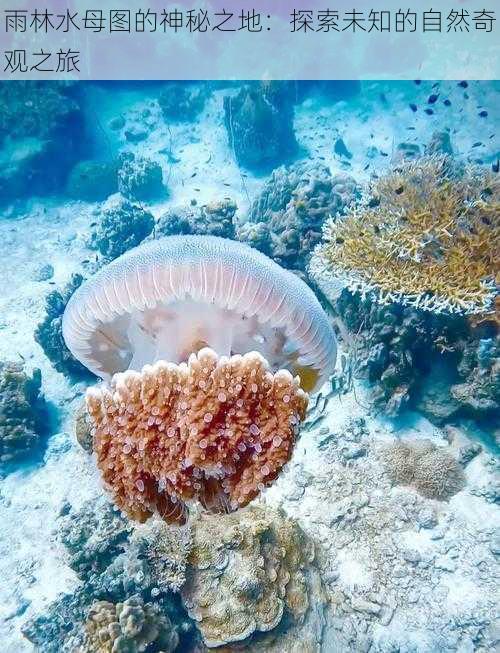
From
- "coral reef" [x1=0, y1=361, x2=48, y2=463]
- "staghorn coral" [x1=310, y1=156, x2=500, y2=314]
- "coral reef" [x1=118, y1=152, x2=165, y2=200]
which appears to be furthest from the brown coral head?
"coral reef" [x1=118, y1=152, x2=165, y2=200]

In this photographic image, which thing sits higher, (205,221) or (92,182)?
(205,221)

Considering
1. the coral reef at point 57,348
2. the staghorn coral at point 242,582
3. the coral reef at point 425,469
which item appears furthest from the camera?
the coral reef at point 57,348

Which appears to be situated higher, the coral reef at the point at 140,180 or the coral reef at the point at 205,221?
the coral reef at the point at 205,221

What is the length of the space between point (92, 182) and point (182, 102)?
542 cm

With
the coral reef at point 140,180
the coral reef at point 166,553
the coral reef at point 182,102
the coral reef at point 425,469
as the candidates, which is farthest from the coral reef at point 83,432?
the coral reef at point 182,102

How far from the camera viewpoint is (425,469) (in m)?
5.33

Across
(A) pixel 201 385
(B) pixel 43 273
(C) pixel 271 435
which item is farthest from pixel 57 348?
(C) pixel 271 435

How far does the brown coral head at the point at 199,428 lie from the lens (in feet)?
7.70

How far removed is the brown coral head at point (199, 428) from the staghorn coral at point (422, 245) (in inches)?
132

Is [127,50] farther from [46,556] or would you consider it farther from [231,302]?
[231,302]

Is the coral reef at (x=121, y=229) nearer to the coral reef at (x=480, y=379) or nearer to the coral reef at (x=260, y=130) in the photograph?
the coral reef at (x=260, y=130)

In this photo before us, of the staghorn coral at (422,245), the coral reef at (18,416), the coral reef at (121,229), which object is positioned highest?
the staghorn coral at (422,245)

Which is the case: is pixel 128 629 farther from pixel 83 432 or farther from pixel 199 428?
pixel 83 432

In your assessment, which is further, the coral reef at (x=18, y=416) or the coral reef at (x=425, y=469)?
the coral reef at (x=18, y=416)
